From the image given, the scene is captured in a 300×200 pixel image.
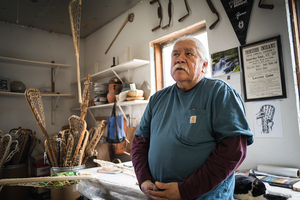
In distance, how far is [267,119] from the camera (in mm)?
1493

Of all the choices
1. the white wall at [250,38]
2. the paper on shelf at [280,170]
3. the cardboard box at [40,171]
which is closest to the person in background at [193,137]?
the paper on shelf at [280,170]

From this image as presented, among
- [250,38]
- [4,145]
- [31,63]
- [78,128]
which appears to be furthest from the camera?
[31,63]

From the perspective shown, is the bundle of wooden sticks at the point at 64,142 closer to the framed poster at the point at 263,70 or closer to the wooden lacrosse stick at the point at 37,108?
the wooden lacrosse stick at the point at 37,108

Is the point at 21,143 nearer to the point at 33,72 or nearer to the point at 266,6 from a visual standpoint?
the point at 33,72

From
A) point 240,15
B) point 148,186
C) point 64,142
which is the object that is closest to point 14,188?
point 64,142

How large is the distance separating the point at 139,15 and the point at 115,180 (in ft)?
6.78

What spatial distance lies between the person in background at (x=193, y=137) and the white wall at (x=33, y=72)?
288 centimetres

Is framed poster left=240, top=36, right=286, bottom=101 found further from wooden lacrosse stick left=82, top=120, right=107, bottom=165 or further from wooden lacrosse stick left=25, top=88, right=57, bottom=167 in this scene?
wooden lacrosse stick left=25, top=88, right=57, bottom=167

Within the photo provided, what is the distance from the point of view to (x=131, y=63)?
2514 millimetres

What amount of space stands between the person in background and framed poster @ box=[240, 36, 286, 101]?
72 centimetres

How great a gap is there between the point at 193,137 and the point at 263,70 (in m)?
1.00

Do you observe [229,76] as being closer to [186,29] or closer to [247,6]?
[247,6]

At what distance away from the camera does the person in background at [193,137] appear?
78cm

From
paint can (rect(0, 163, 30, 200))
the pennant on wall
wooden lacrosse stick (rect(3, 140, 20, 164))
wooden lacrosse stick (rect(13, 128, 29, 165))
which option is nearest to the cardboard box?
paint can (rect(0, 163, 30, 200))
